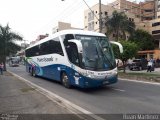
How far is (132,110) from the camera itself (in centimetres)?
920

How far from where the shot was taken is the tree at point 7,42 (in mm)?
43438

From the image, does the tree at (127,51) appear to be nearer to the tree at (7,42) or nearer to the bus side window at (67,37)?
the bus side window at (67,37)

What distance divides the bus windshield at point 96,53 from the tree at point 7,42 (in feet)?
104

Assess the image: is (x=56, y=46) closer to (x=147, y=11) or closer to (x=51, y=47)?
(x=51, y=47)

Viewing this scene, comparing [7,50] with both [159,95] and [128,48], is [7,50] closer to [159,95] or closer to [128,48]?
[128,48]

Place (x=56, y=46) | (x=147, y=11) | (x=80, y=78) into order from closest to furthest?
(x=80, y=78) < (x=56, y=46) < (x=147, y=11)

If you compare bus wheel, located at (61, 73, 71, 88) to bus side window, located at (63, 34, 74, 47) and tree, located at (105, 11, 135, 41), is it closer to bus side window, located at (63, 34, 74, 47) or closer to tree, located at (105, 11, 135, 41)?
bus side window, located at (63, 34, 74, 47)

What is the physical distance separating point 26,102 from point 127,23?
5437cm

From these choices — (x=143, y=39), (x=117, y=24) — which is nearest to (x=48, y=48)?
(x=117, y=24)

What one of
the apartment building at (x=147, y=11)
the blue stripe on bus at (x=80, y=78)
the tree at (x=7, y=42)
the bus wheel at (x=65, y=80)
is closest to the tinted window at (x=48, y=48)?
the blue stripe on bus at (x=80, y=78)

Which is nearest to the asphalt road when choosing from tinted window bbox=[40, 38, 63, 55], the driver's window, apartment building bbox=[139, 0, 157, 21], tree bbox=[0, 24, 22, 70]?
the driver's window

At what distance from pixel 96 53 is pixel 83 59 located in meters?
0.81

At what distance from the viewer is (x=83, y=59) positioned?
1341 cm

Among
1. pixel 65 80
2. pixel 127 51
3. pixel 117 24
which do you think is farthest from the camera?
pixel 117 24
